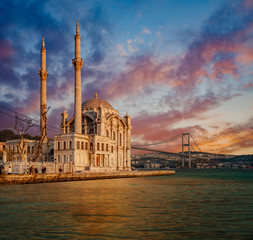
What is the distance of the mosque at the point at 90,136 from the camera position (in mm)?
47469

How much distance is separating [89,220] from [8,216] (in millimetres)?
2932

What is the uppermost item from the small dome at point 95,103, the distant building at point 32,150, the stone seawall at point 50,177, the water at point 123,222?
the small dome at point 95,103

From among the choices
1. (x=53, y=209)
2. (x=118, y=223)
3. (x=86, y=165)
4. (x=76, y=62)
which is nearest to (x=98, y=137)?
(x=86, y=165)

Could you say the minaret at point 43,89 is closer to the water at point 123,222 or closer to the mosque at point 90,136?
the mosque at point 90,136

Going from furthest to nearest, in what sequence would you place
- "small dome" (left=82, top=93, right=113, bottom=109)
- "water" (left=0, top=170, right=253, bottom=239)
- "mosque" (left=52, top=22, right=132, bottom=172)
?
"small dome" (left=82, top=93, right=113, bottom=109)
"mosque" (left=52, top=22, right=132, bottom=172)
"water" (left=0, top=170, right=253, bottom=239)

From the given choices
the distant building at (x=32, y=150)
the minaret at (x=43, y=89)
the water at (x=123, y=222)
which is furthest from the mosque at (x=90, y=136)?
the water at (x=123, y=222)

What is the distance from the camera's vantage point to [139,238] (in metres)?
7.59

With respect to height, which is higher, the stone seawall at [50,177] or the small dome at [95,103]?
the small dome at [95,103]

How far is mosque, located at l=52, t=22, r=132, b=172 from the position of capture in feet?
156

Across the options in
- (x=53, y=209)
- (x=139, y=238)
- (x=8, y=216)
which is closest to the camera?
(x=139, y=238)

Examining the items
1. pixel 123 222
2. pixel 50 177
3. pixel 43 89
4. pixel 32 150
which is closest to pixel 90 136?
pixel 43 89

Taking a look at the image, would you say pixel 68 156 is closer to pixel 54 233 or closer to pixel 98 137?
pixel 98 137

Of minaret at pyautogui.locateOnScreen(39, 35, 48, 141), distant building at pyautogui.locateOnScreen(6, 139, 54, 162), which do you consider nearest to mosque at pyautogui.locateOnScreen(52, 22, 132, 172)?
minaret at pyautogui.locateOnScreen(39, 35, 48, 141)

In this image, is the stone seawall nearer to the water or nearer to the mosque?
the mosque
